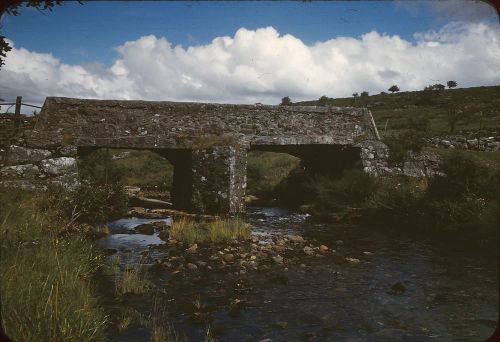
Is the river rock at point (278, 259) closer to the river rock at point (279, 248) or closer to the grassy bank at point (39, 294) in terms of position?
the river rock at point (279, 248)

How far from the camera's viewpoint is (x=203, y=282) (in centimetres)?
626

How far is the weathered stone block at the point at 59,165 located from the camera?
1091 cm

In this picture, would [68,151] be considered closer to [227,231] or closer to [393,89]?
[227,231]

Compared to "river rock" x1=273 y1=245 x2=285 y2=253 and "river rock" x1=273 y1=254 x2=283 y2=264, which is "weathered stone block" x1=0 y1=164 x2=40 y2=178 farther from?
"river rock" x1=273 y1=254 x2=283 y2=264

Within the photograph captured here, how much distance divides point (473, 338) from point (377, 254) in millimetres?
3899

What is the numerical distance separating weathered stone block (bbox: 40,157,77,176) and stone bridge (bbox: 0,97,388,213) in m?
0.03

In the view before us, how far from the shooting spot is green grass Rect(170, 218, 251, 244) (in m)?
8.91

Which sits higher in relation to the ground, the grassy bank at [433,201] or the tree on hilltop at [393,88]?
the tree on hilltop at [393,88]

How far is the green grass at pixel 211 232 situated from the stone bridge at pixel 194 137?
2542mm

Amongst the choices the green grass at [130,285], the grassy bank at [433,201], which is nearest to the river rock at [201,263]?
the green grass at [130,285]

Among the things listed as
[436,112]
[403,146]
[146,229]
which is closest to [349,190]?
[403,146]

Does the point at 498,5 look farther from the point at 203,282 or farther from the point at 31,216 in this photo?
the point at 31,216

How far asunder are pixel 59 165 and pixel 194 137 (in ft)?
13.6

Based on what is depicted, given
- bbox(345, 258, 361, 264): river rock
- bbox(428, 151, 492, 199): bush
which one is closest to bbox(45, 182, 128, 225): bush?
bbox(345, 258, 361, 264): river rock
